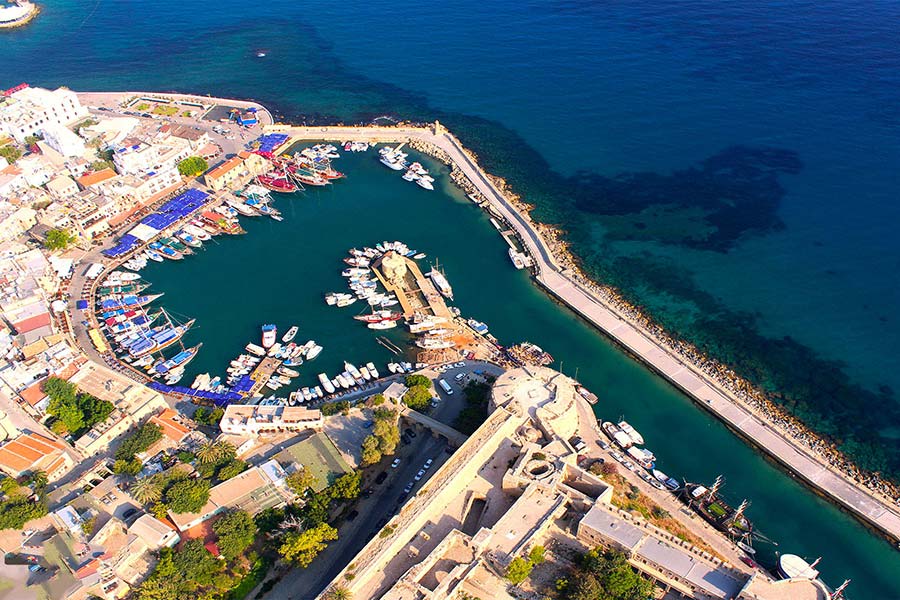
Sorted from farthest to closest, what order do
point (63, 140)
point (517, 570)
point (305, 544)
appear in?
point (63, 140)
point (305, 544)
point (517, 570)

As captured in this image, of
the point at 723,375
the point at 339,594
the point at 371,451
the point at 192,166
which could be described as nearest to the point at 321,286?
the point at 371,451

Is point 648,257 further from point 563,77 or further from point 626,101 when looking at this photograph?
point 563,77

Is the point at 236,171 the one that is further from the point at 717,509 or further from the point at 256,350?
the point at 717,509

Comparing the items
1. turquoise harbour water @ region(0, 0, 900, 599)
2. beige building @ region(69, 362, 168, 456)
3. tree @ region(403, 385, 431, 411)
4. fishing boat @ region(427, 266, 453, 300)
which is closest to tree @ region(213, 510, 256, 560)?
beige building @ region(69, 362, 168, 456)

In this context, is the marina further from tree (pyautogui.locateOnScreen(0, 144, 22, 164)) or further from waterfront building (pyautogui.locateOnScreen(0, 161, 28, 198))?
tree (pyautogui.locateOnScreen(0, 144, 22, 164))

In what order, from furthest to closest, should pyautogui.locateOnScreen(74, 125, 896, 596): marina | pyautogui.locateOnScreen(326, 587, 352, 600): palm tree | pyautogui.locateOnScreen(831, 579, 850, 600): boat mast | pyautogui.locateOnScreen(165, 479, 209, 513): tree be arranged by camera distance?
pyautogui.locateOnScreen(74, 125, 896, 596): marina
pyautogui.locateOnScreen(165, 479, 209, 513): tree
pyautogui.locateOnScreen(831, 579, 850, 600): boat mast
pyautogui.locateOnScreen(326, 587, 352, 600): palm tree

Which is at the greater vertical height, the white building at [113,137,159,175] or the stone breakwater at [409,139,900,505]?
the white building at [113,137,159,175]

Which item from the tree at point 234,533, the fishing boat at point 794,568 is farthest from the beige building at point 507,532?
the tree at point 234,533
